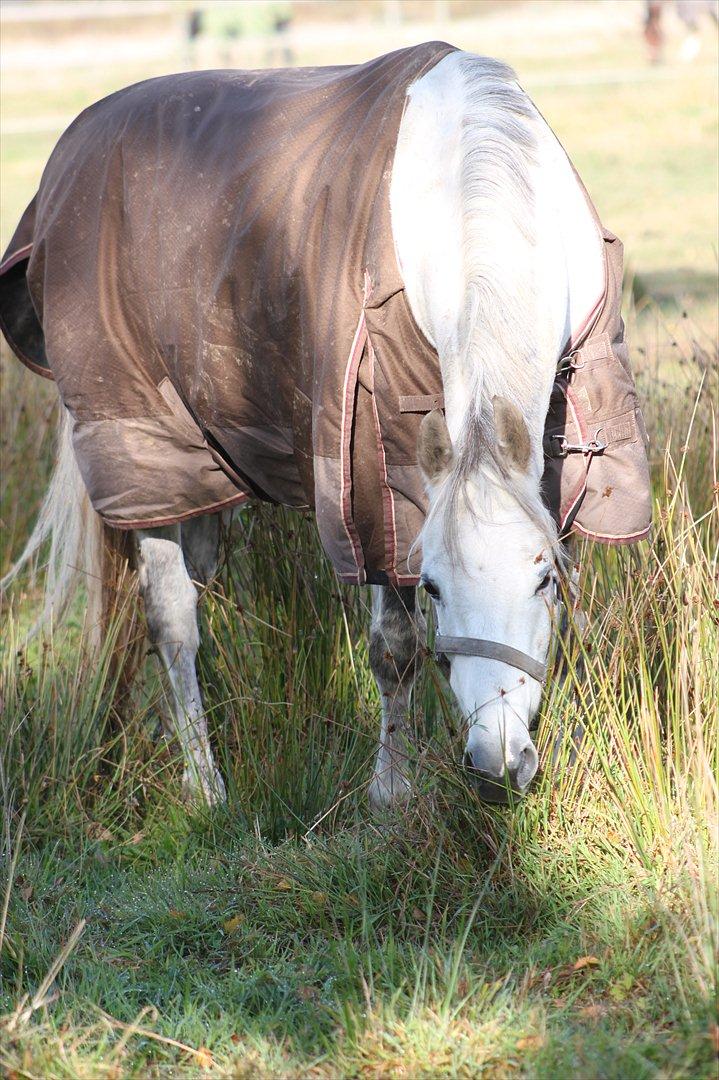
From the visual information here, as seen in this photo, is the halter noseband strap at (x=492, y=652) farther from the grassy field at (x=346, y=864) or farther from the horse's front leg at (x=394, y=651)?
the horse's front leg at (x=394, y=651)

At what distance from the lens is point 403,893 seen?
2.63m

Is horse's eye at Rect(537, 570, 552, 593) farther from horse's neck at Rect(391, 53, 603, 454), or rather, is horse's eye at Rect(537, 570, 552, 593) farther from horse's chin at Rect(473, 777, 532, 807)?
horse's chin at Rect(473, 777, 532, 807)

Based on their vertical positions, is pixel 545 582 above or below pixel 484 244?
below

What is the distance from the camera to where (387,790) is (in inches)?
122

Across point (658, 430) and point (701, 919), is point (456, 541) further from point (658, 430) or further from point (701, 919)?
point (658, 430)

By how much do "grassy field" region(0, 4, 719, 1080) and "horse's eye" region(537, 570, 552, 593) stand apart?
25 centimetres

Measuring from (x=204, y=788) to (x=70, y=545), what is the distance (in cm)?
93

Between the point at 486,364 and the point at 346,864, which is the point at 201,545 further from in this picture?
the point at 486,364

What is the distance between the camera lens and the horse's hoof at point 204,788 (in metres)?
3.42

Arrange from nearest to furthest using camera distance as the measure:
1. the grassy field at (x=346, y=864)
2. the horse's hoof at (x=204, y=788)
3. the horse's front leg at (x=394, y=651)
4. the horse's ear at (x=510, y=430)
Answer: the grassy field at (x=346, y=864) < the horse's ear at (x=510, y=430) < the horse's front leg at (x=394, y=651) < the horse's hoof at (x=204, y=788)

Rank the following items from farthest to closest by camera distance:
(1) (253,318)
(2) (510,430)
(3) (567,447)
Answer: (1) (253,318) → (3) (567,447) → (2) (510,430)

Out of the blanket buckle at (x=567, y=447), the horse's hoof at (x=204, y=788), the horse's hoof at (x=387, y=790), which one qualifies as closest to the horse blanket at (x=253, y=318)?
the blanket buckle at (x=567, y=447)

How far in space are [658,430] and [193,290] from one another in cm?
190

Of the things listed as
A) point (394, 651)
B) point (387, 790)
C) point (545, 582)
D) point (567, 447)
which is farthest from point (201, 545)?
point (545, 582)
